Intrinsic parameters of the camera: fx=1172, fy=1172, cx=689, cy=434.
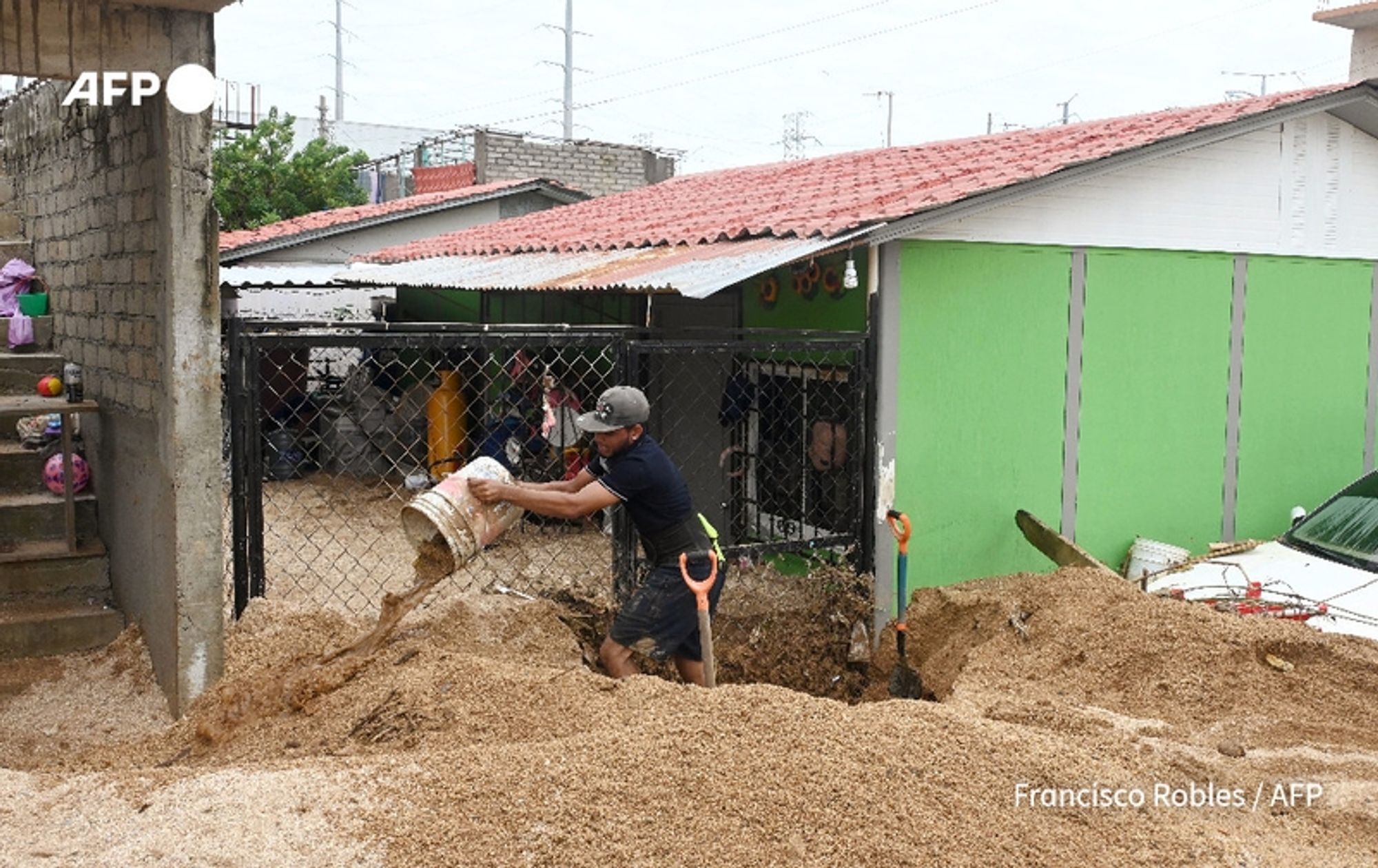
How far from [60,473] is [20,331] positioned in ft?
4.84

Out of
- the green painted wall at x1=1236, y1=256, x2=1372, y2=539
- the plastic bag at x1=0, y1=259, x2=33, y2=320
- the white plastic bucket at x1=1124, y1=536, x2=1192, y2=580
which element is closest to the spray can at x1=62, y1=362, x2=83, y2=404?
the plastic bag at x1=0, y1=259, x2=33, y2=320

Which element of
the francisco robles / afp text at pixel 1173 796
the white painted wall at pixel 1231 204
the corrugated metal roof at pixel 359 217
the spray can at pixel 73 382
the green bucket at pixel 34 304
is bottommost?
the francisco robles / afp text at pixel 1173 796

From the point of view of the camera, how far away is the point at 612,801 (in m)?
3.42

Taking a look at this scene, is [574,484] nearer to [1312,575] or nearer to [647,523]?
[647,523]

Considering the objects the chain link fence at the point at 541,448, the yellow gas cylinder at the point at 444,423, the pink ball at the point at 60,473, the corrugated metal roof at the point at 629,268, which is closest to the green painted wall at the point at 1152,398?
the chain link fence at the point at 541,448

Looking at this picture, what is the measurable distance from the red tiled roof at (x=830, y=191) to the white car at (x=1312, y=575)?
2.53 metres

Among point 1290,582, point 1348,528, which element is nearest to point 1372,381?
point 1348,528

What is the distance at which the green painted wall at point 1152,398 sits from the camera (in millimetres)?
7895

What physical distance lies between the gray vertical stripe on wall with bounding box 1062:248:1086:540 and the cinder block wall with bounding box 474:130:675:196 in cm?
1427

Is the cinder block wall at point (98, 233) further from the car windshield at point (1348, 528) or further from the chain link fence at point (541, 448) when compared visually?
the car windshield at point (1348, 528)

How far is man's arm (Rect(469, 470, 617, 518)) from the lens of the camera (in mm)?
5008

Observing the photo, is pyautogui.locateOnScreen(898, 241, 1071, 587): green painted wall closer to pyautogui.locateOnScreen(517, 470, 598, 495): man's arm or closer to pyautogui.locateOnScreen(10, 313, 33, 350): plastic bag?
pyautogui.locateOnScreen(517, 470, 598, 495): man's arm

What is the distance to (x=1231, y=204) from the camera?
8.23m

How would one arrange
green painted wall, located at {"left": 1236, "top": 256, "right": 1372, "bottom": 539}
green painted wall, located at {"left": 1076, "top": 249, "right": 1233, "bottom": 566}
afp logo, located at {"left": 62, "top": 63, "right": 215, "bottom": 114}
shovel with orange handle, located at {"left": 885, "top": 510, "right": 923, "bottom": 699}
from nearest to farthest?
afp logo, located at {"left": 62, "top": 63, "right": 215, "bottom": 114} → shovel with orange handle, located at {"left": 885, "top": 510, "right": 923, "bottom": 699} → green painted wall, located at {"left": 1076, "top": 249, "right": 1233, "bottom": 566} → green painted wall, located at {"left": 1236, "top": 256, "right": 1372, "bottom": 539}
